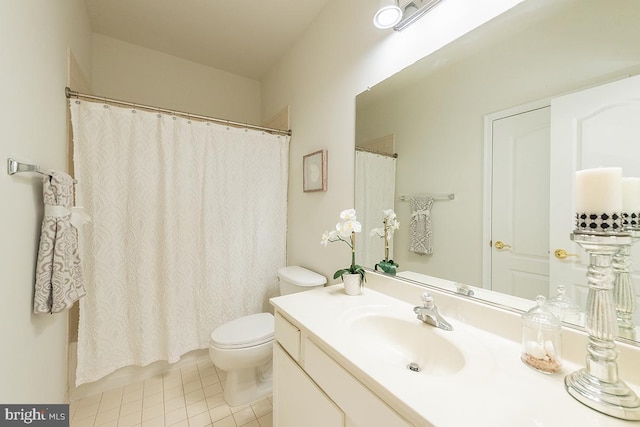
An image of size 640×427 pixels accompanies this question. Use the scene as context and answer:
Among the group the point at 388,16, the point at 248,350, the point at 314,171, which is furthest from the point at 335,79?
the point at 248,350

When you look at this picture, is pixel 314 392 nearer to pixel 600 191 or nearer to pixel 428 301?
pixel 428 301

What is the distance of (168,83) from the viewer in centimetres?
229

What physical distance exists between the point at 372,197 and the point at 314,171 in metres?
0.57

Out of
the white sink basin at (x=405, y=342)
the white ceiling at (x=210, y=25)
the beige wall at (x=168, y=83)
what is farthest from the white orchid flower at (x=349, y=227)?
the beige wall at (x=168, y=83)

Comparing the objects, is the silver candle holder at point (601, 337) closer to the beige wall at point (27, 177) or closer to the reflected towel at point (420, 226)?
the reflected towel at point (420, 226)

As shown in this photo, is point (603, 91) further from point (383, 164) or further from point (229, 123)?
point (229, 123)

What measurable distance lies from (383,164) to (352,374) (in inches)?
38.9

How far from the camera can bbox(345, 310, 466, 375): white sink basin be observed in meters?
0.77

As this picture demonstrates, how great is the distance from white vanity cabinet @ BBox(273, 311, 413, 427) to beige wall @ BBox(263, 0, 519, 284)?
636 mm

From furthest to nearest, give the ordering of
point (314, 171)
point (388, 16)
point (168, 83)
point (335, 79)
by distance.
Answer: point (168, 83), point (314, 171), point (335, 79), point (388, 16)

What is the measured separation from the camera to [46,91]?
3.68 ft

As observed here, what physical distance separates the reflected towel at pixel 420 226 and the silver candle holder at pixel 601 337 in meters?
0.54

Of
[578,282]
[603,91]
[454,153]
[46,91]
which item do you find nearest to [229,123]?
[46,91]

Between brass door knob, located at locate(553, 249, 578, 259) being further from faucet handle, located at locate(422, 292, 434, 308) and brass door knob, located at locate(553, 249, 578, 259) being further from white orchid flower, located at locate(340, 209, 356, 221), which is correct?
white orchid flower, located at locate(340, 209, 356, 221)
